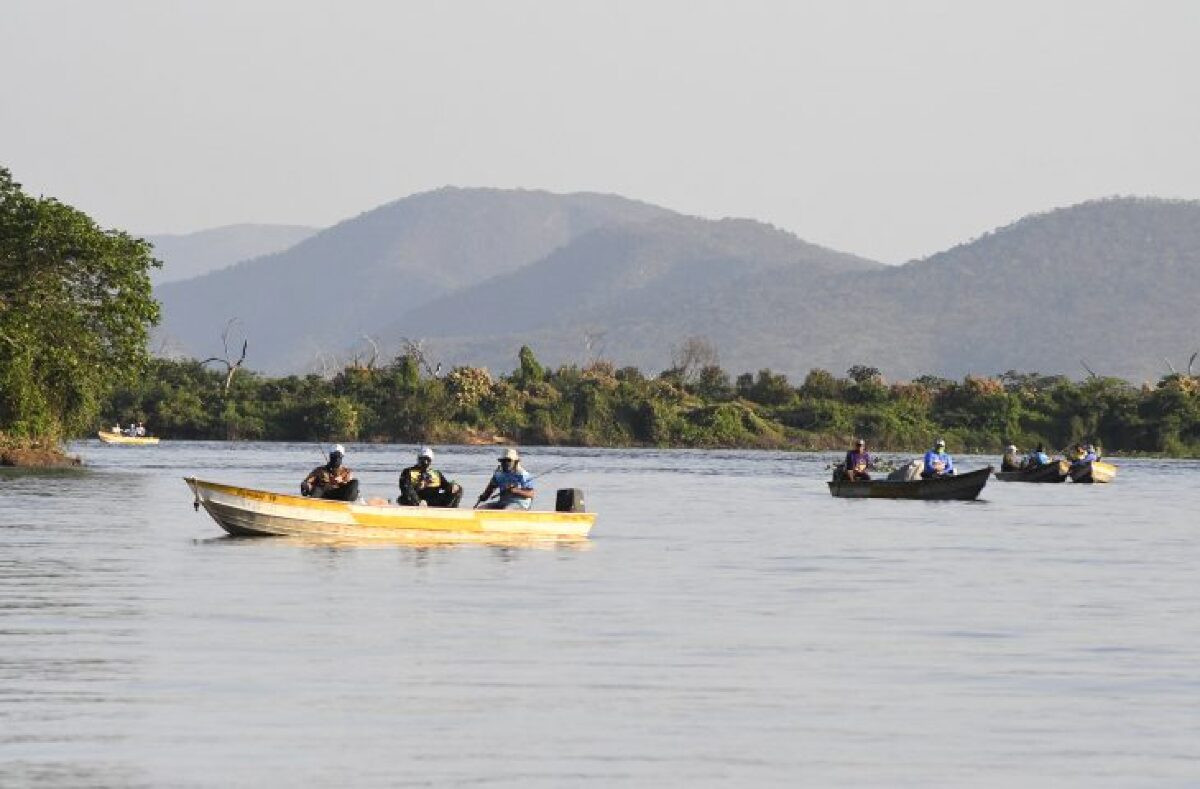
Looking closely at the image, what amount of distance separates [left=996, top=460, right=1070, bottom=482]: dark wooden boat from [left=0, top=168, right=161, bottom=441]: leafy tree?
32.2 metres

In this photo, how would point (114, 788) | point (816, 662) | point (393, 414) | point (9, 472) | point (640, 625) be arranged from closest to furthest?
point (114, 788)
point (816, 662)
point (640, 625)
point (9, 472)
point (393, 414)

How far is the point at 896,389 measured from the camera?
16212cm

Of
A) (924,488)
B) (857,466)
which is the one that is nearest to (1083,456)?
(857,466)

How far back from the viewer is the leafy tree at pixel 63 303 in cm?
7719

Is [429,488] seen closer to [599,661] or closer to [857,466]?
[599,661]

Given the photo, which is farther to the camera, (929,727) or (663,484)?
(663,484)

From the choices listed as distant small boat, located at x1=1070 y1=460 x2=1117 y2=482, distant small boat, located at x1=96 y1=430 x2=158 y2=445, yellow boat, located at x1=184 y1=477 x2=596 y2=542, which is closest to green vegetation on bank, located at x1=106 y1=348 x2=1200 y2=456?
distant small boat, located at x1=96 y1=430 x2=158 y2=445

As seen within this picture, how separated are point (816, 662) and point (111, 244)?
56568 millimetres

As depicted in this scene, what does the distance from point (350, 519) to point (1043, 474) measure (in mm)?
51770

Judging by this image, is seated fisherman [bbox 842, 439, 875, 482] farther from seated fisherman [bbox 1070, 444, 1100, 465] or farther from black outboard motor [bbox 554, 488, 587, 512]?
black outboard motor [bbox 554, 488, 587, 512]

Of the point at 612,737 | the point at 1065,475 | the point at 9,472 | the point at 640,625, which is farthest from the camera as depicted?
the point at 1065,475

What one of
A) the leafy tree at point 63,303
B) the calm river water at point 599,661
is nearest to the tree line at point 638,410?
the leafy tree at point 63,303

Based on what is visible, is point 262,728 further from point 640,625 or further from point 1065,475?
point 1065,475

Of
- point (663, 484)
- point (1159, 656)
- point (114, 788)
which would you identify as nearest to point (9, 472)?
point (663, 484)
